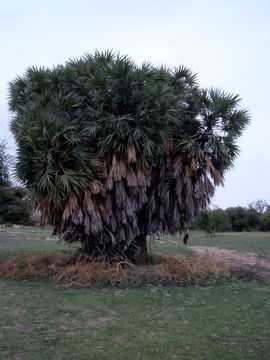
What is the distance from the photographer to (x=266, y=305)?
9141 mm

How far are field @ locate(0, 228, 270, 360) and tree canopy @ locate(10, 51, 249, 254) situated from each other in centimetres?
216

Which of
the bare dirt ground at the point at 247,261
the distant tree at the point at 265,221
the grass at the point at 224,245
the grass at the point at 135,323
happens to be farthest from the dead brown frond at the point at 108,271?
the distant tree at the point at 265,221

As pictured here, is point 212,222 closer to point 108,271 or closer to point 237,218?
point 237,218

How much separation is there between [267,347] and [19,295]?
5351 millimetres

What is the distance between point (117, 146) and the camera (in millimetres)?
12070

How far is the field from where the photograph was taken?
6.28 meters

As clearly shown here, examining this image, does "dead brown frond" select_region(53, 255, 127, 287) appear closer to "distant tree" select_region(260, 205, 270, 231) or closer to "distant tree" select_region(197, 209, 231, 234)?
"distant tree" select_region(197, 209, 231, 234)

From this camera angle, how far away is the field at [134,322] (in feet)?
20.6

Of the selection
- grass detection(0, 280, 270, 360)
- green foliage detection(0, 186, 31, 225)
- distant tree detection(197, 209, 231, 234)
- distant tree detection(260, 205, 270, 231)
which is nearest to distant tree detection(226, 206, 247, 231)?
distant tree detection(260, 205, 270, 231)

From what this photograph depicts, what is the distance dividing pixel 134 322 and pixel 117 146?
5.41 meters

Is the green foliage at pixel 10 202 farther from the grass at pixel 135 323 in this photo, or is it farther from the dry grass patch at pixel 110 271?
the grass at pixel 135 323

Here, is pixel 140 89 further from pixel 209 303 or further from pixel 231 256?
pixel 231 256

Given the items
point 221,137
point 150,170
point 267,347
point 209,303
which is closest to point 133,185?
point 150,170

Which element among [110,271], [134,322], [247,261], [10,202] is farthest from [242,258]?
[134,322]
